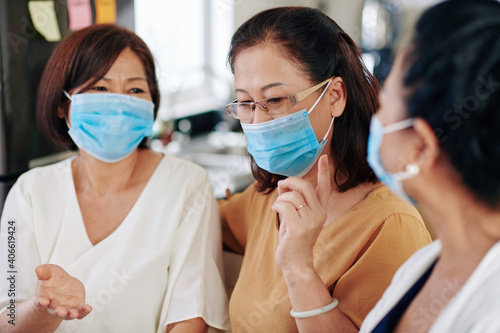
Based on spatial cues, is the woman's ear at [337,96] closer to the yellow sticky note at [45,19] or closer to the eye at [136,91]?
the eye at [136,91]

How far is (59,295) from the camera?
1.26 metres

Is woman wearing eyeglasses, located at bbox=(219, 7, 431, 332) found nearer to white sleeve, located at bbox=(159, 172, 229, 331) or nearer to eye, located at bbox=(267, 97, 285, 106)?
eye, located at bbox=(267, 97, 285, 106)

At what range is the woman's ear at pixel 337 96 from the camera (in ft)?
4.45

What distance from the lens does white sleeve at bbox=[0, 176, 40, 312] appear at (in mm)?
1507

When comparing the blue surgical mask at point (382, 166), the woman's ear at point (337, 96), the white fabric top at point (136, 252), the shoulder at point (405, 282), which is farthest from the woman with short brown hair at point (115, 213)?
the blue surgical mask at point (382, 166)

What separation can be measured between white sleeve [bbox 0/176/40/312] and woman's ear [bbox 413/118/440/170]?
1216 mm

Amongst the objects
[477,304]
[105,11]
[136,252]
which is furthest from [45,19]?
[477,304]

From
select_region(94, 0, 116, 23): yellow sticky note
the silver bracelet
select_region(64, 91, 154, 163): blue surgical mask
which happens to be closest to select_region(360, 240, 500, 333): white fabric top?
the silver bracelet

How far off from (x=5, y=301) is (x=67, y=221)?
0.28m

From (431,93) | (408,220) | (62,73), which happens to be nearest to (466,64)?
(431,93)

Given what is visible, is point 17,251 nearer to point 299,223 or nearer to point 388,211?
point 299,223

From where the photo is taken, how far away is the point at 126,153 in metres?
1.65

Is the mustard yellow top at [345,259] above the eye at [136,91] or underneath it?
underneath

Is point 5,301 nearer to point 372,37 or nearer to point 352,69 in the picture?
point 352,69
